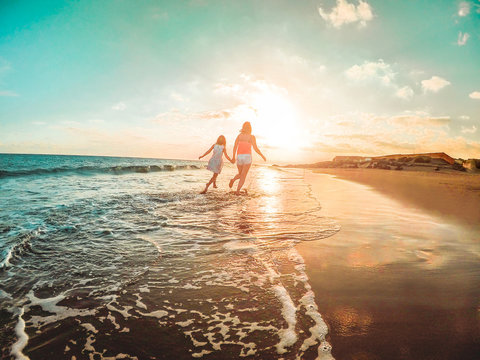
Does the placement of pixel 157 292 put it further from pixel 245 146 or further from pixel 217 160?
pixel 217 160

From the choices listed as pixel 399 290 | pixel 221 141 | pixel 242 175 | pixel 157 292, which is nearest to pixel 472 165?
pixel 242 175

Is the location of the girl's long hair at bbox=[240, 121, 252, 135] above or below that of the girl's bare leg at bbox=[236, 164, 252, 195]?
above

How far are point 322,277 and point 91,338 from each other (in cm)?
240

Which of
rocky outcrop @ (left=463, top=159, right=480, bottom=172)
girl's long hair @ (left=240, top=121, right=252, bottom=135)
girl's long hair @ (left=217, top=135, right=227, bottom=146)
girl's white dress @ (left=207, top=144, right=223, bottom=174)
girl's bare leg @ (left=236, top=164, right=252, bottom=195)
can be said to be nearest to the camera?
girl's long hair @ (left=240, top=121, right=252, bottom=135)

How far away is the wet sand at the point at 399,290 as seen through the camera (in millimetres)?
1790

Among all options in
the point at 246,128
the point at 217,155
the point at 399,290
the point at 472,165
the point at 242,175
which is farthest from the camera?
the point at 472,165

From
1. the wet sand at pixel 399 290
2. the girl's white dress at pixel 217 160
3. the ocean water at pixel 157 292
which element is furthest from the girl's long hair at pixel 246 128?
the wet sand at pixel 399 290

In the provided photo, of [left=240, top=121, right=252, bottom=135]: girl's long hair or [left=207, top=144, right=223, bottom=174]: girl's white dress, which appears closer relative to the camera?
[left=240, top=121, right=252, bottom=135]: girl's long hair

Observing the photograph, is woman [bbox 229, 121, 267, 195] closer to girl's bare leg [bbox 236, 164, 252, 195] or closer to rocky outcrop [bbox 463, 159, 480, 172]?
girl's bare leg [bbox 236, 164, 252, 195]

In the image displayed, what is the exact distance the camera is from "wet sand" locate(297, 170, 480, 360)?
70.5 inches

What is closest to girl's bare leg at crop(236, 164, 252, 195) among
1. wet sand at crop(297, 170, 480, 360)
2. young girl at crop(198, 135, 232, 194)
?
young girl at crop(198, 135, 232, 194)

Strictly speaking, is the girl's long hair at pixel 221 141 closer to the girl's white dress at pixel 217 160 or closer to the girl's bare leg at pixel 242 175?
the girl's white dress at pixel 217 160

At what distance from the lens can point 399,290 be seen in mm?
2592

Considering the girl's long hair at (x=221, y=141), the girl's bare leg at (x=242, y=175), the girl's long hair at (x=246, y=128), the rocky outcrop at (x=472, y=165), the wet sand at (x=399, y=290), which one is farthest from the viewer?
the rocky outcrop at (x=472, y=165)
